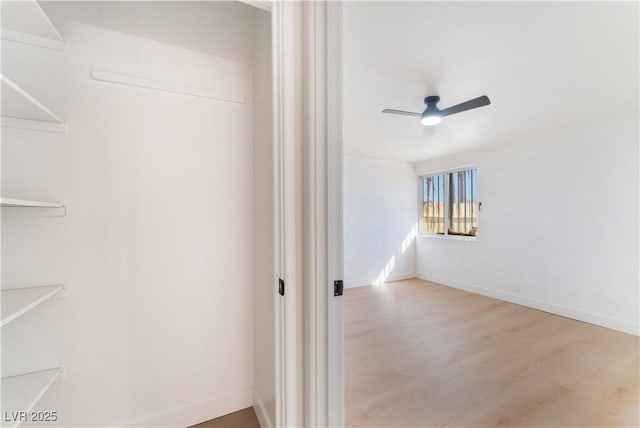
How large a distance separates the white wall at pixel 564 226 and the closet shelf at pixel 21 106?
4703 mm

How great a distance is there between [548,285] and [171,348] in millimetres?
4236

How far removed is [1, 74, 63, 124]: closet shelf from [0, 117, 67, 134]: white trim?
0.01 metres

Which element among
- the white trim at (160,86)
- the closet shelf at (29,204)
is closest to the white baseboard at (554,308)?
the white trim at (160,86)

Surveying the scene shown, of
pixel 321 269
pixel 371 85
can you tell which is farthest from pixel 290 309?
pixel 371 85

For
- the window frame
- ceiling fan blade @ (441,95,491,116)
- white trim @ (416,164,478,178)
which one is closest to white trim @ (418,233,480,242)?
the window frame

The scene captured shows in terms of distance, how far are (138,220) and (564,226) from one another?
4.39 m

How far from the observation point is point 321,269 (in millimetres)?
1004

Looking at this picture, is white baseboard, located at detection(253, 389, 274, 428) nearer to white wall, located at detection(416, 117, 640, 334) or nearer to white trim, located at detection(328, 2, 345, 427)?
white trim, located at detection(328, 2, 345, 427)

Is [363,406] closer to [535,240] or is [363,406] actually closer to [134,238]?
[134,238]

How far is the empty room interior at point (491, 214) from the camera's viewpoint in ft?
5.42

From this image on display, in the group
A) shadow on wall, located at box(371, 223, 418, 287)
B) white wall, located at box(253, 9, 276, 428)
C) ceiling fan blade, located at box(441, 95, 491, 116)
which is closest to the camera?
white wall, located at box(253, 9, 276, 428)

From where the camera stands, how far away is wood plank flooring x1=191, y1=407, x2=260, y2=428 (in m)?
1.50

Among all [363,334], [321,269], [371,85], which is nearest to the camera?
[321,269]

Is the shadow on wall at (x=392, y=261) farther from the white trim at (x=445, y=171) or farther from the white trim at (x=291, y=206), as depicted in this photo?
the white trim at (x=291, y=206)
